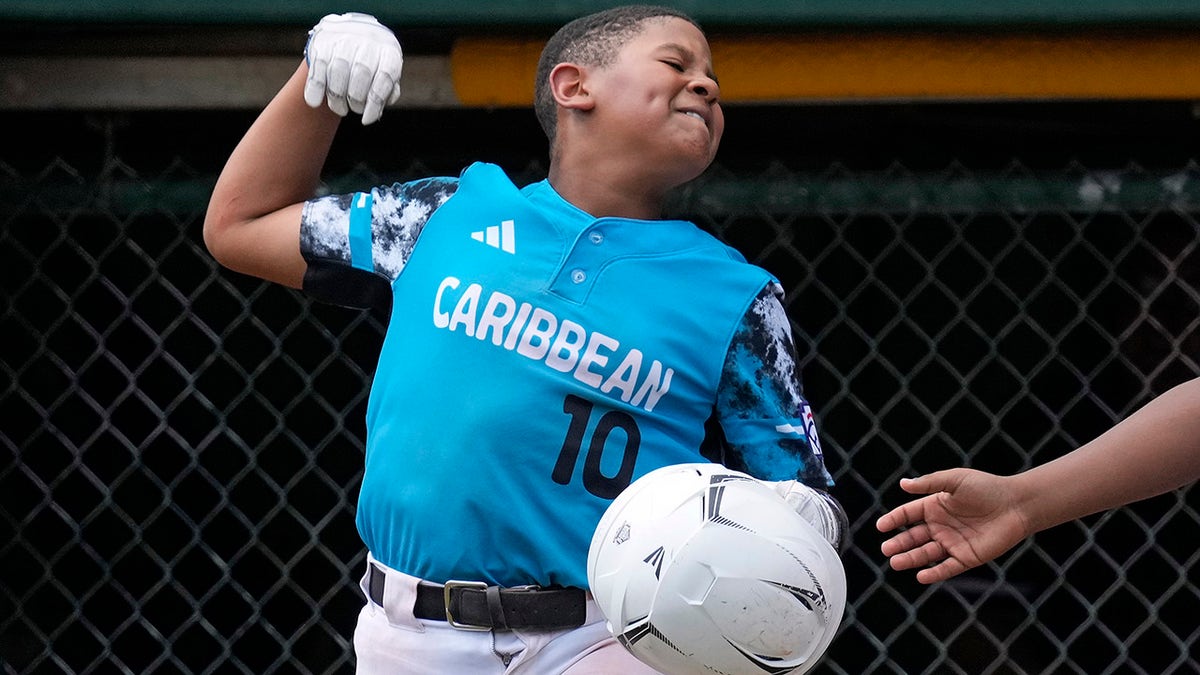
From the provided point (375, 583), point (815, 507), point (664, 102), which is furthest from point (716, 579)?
point (664, 102)

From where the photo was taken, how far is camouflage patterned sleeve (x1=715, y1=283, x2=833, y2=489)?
6.28ft

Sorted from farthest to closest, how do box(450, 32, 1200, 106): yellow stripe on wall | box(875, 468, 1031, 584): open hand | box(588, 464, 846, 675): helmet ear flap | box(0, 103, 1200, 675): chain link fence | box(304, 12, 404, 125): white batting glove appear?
box(0, 103, 1200, 675): chain link fence < box(450, 32, 1200, 106): yellow stripe on wall < box(304, 12, 404, 125): white batting glove < box(875, 468, 1031, 584): open hand < box(588, 464, 846, 675): helmet ear flap

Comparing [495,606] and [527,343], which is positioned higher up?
[527,343]

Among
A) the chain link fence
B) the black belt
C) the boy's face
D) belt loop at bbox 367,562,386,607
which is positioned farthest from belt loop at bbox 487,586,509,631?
the chain link fence

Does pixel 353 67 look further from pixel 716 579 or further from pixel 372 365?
A: pixel 372 365

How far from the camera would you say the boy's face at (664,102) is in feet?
6.59

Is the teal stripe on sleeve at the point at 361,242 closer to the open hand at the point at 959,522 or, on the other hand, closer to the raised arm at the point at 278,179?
the raised arm at the point at 278,179

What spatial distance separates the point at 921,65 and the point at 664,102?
110 centimetres

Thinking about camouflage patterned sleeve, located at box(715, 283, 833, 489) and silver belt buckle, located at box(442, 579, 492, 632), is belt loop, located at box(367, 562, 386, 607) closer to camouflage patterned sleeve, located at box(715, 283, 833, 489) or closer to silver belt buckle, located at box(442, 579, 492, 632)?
silver belt buckle, located at box(442, 579, 492, 632)

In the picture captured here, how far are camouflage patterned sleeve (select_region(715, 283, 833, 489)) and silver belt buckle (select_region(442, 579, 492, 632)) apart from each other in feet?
1.33

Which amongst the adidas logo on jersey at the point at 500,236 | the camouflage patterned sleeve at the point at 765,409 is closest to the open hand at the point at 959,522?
the camouflage patterned sleeve at the point at 765,409

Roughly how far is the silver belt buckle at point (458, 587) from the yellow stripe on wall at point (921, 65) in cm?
136

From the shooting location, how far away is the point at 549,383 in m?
1.88

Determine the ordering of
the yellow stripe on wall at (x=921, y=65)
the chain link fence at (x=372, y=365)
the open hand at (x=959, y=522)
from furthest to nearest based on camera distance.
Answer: the chain link fence at (x=372, y=365), the yellow stripe on wall at (x=921, y=65), the open hand at (x=959, y=522)
